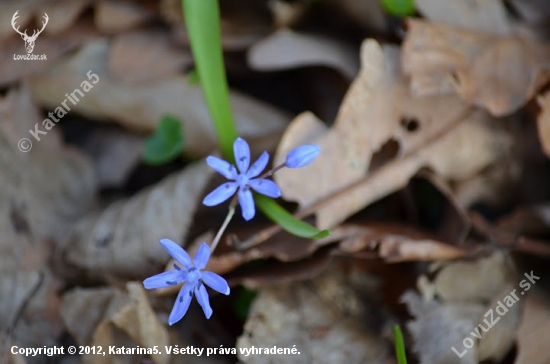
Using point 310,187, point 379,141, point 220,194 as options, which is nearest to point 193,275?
point 220,194

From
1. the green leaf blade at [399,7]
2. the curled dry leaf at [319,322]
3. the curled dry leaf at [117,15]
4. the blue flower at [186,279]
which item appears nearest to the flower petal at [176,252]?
the blue flower at [186,279]

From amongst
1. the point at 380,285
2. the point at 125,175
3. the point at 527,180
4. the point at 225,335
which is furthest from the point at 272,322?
the point at 527,180

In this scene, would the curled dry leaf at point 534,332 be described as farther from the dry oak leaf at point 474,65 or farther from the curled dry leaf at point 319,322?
the dry oak leaf at point 474,65

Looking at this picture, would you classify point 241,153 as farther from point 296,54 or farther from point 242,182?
point 296,54

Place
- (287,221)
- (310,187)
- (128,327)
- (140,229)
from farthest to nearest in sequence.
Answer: (140,229) → (310,187) → (128,327) → (287,221)

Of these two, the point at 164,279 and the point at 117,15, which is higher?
the point at 117,15

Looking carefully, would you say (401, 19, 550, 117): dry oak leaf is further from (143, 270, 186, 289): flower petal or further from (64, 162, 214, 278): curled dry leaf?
(143, 270, 186, 289): flower petal

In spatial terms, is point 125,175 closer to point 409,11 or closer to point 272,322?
point 272,322
